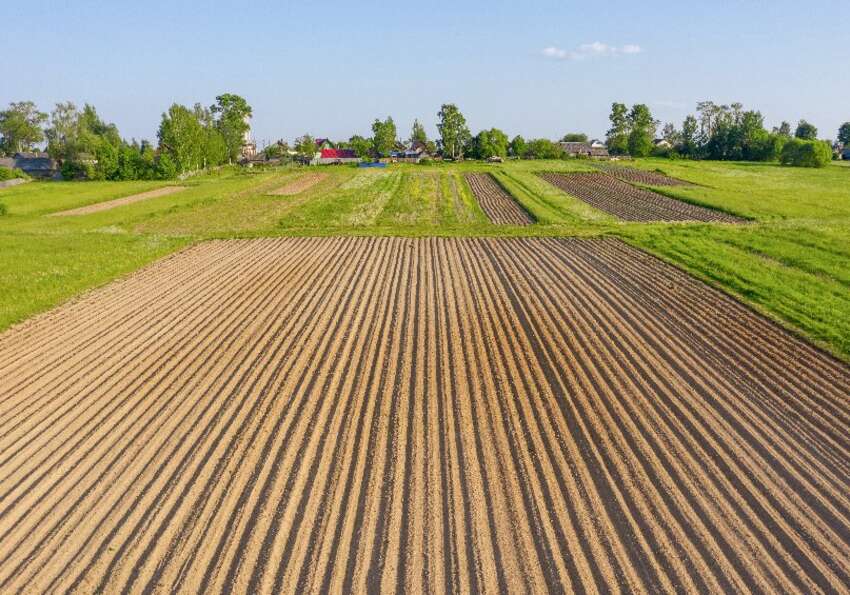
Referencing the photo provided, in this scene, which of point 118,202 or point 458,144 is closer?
point 118,202

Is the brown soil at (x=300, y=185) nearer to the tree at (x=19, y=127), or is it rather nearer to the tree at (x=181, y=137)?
the tree at (x=181, y=137)

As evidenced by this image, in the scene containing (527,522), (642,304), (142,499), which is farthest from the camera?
(642,304)

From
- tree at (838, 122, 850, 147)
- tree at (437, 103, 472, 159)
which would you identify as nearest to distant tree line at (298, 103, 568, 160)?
tree at (437, 103, 472, 159)

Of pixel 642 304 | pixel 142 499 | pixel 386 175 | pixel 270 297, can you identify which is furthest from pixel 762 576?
pixel 386 175

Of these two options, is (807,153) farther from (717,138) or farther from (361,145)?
(361,145)

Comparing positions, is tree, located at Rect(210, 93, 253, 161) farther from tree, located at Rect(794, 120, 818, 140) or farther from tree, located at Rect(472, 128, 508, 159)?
tree, located at Rect(794, 120, 818, 140)

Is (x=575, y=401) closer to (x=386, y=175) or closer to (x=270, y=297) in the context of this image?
(x=270, y=297)

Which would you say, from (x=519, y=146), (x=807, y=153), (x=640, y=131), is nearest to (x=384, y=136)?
(x=519, y=146)
